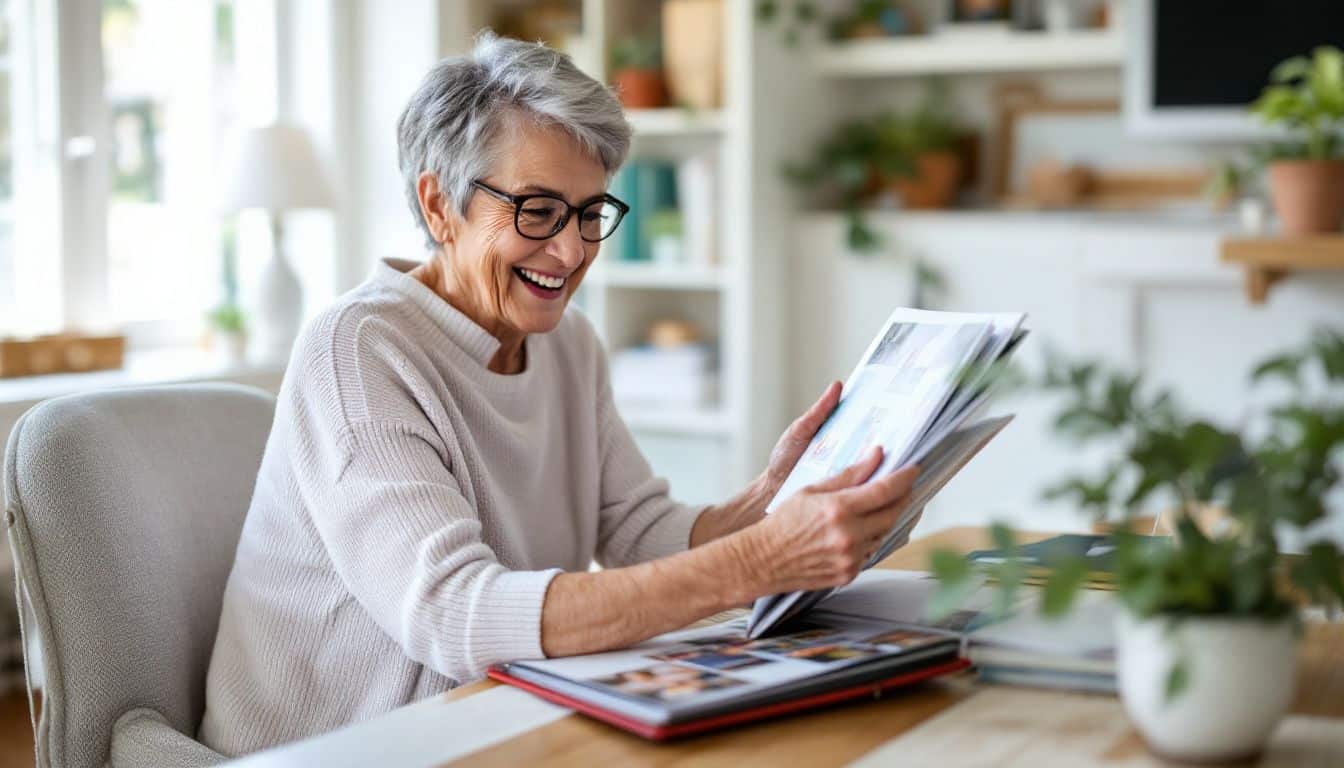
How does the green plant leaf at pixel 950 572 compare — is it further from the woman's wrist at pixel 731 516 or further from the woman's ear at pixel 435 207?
the woman's ear at pixel 435 207

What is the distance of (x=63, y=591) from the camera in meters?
1.46

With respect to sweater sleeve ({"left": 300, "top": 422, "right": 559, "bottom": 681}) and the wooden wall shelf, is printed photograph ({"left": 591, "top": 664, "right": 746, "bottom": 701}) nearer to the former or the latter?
sweater sleeve ({"left": 300, "top": 422, "right": 559, "bottom": 681})

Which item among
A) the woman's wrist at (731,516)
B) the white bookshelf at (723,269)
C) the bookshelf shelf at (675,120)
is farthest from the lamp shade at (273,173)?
the woman's wrist at (731,516)

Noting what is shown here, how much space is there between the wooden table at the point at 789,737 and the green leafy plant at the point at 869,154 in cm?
274

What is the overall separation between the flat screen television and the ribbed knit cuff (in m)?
2.68

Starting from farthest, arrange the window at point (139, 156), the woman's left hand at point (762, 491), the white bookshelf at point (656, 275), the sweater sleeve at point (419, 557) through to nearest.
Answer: the white bookshelf at point (656, 275) < the window at point (139, 156) < the woman's left hand at point (762, 491) < the sweater sleeve at point (419, 557)

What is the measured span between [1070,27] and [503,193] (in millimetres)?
2525

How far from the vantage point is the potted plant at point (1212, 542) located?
0.91m

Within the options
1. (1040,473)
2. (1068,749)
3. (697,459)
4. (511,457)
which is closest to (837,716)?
(1068,749)

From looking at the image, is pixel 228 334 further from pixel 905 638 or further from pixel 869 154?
pixel 905 638

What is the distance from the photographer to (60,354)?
3.33m

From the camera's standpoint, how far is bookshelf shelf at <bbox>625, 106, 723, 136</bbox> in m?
3.93

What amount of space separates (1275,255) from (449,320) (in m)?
2.11

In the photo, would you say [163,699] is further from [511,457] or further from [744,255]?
[744,255]
